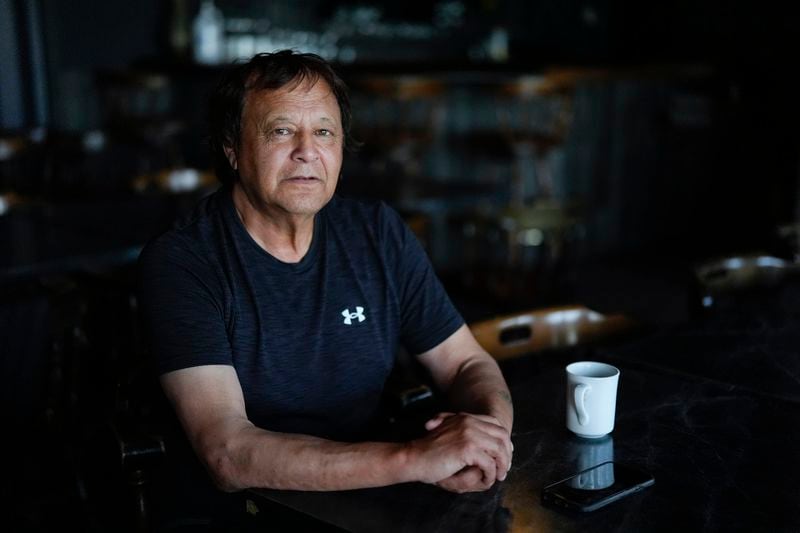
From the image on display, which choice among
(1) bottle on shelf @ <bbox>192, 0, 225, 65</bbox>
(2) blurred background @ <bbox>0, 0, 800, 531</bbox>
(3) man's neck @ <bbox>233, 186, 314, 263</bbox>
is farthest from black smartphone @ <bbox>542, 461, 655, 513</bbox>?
(1) bottle on shelf @ <bbox>192, 0, 225, 65</bbox>

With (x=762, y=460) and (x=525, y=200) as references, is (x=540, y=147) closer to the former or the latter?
(x=525, y=200)

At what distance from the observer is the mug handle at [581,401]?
138 cm

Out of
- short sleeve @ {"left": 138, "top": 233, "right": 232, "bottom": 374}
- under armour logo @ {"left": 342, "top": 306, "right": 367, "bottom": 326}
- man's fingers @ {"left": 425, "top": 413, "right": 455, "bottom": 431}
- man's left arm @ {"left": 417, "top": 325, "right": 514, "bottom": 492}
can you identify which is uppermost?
short sleeve @ {"left": 138, "top": 233, "right": 232, "bottom": 374}

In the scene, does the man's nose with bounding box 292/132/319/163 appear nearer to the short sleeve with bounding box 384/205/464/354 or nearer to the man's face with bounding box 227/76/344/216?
the man's face with bounding box 227/76/344/216

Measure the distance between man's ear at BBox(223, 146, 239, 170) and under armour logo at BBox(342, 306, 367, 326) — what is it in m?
0.35

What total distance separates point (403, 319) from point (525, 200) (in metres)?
4.30

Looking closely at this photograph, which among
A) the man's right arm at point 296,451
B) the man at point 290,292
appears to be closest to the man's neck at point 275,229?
the man at point 290,292

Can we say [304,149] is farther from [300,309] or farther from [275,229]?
[300,309]

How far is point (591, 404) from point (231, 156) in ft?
2.75

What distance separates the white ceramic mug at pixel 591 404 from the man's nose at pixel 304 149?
2.02ft

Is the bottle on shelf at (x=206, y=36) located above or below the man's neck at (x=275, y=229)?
above

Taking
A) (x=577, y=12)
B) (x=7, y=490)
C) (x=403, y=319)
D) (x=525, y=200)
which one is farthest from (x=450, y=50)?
(x=403, y=319)

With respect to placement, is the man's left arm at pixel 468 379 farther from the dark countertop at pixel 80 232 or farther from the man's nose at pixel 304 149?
the dark countertop at pixel 80 232

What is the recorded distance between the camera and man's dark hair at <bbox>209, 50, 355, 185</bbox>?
168 centimetres
